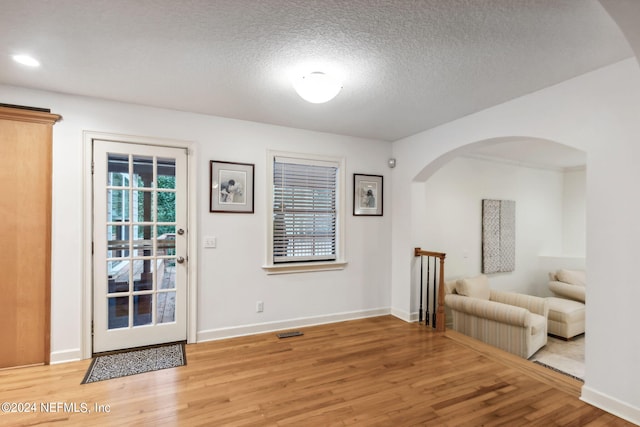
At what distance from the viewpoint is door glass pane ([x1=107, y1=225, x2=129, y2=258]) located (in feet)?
9.85

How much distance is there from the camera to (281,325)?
3.70 m

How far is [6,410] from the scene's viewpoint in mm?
2115

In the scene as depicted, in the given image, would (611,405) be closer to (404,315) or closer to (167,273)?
(404,315)

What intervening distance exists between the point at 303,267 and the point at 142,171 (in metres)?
2.08

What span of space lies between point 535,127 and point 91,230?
4175mm

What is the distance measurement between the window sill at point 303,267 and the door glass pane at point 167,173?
137cm

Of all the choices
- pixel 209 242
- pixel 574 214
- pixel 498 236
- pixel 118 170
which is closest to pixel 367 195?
pixel 209 242

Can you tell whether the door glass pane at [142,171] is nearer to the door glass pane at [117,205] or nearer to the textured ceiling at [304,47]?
the door glass pane at [117,205]

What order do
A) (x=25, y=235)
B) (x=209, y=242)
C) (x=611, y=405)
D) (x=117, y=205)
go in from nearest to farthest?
(x=611, y=405) < (x=25, y=235) < (x=117, y=205) < (x=209, y=242)

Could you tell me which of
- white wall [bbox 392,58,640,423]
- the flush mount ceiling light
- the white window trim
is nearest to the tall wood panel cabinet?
the white window trim

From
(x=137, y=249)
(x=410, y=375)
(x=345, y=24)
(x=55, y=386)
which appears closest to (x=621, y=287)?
(x=410, y=375)

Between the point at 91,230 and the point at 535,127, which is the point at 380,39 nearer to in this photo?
the point at 535,127

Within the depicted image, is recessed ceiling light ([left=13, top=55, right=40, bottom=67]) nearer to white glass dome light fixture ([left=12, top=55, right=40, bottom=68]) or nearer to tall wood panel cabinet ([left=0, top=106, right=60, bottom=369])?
white glass dome light fixture ([left=12, top=55, right=40, bottom=68])

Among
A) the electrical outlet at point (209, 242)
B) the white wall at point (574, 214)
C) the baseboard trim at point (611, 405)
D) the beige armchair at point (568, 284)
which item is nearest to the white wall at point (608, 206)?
the baseboard trim at point (611, 405)
